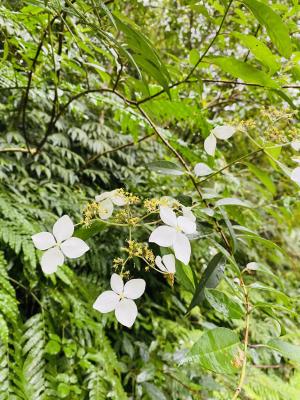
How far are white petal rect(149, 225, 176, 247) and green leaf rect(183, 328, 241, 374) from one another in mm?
103

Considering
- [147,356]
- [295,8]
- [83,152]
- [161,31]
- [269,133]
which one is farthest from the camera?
[161,31]

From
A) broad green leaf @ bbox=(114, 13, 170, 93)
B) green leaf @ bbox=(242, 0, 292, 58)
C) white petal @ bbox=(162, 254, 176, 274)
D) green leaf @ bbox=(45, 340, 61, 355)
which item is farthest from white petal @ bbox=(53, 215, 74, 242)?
green leaf @ bbox=(45, 340, 61, 355)

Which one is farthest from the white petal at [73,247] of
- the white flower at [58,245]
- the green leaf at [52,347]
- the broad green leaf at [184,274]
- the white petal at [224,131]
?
the green leaf at [52,347]

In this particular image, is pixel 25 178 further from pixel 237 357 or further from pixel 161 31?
pixel 161 31

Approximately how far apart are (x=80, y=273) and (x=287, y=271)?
1965mm

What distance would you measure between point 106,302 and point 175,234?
0.10 metres

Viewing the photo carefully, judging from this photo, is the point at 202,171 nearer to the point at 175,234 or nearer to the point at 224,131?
the point at 224,131

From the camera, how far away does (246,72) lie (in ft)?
1.66

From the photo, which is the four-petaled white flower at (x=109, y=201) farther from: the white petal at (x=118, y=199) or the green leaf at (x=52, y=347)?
the green leaf at (x=52, y=347)

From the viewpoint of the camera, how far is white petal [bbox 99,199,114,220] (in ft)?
1.48

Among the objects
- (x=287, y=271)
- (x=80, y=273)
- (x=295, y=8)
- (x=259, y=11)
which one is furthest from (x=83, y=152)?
(x=287, y=271)

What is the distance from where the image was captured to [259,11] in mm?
428

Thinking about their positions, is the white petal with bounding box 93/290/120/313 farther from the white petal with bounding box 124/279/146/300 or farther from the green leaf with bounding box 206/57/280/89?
the green leaf with bounding box 206/57/280/89

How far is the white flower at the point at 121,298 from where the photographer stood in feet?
1.22
